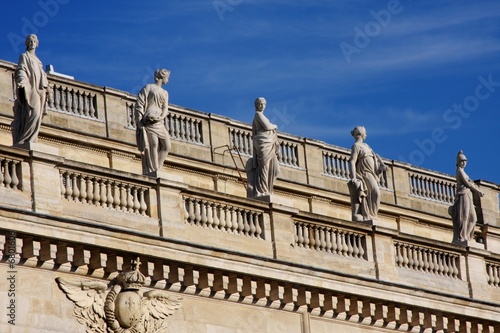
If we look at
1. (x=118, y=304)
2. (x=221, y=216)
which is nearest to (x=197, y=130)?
(x=221, y=216)

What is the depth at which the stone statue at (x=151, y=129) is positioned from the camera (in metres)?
37.8

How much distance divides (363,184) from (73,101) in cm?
637

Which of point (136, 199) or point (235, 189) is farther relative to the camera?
point (235, 189)

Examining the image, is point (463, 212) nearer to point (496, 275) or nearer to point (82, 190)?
point (496, 275)

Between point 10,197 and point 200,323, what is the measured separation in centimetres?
457

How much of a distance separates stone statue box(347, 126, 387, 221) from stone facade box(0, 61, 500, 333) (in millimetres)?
711

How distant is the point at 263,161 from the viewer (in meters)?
39.5


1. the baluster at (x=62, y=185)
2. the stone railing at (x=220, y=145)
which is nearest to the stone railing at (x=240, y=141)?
the stone railing at (x=220, y=145)

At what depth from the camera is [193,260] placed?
121 ft

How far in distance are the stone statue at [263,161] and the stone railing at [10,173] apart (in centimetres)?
601

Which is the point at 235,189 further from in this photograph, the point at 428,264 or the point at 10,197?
the point at 10,197

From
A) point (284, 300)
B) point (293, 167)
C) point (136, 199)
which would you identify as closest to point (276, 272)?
point (284, 300)

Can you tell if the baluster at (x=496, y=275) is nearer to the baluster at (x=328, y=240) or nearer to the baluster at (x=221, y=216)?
the baluster at (x=328, y=240)

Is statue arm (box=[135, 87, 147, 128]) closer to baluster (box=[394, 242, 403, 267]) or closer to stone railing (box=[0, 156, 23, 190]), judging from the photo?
stone railing (box=[0, 156, 23, 190])
